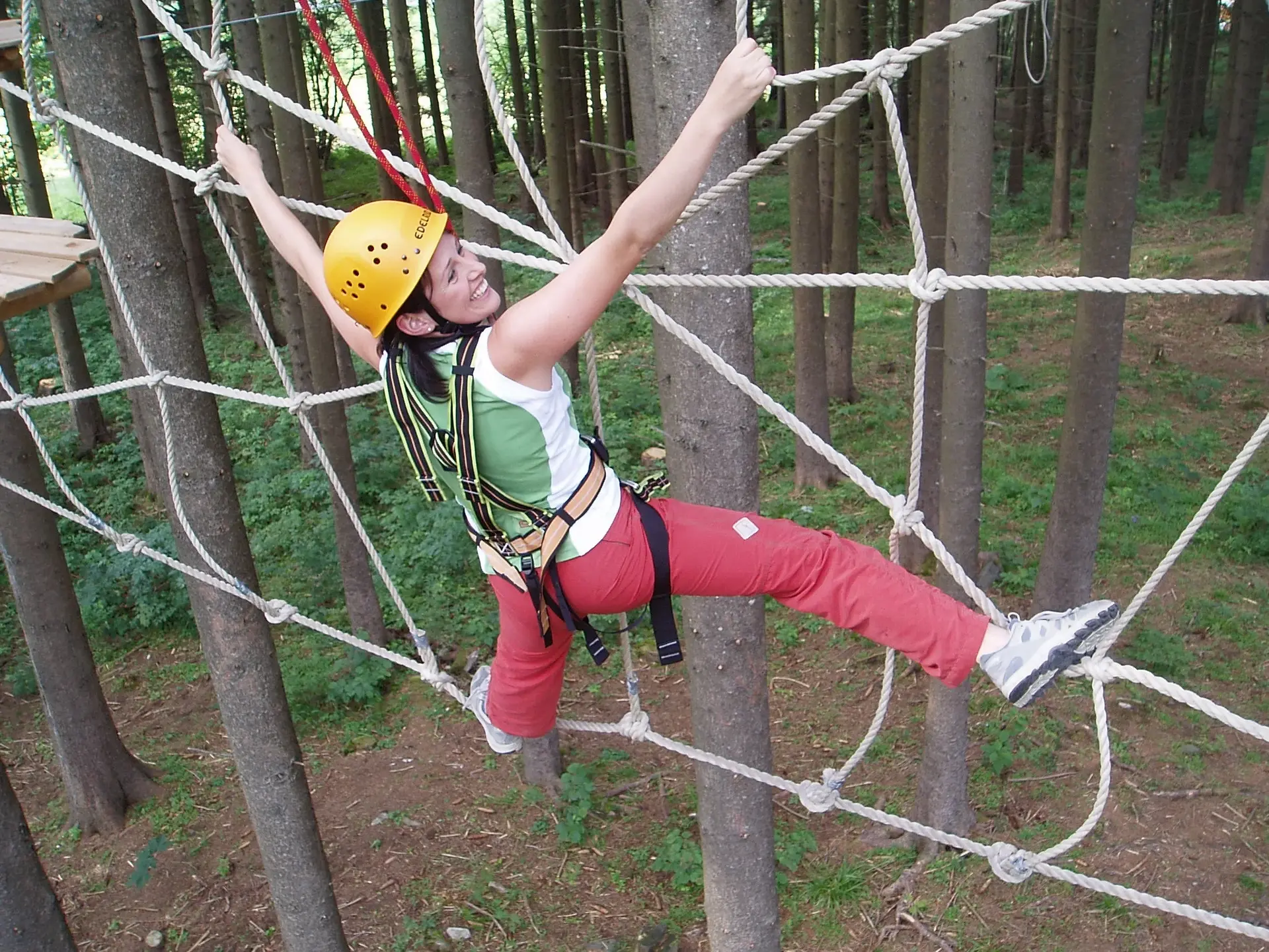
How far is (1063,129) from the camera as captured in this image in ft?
29.5

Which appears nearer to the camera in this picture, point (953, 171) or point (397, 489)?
point (953, 171)

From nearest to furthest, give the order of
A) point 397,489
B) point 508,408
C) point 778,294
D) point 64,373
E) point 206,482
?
1. point 508,408
2. point 206,482
3. point 397,489
4. point 64,373
5. point 778,294

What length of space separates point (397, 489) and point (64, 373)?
232 cm

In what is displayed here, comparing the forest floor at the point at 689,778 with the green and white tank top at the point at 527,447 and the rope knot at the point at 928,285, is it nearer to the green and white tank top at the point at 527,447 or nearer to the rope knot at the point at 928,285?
the green and white tank top at the point at 527,447

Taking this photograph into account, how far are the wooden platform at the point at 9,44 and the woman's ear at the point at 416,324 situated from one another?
1.55 m

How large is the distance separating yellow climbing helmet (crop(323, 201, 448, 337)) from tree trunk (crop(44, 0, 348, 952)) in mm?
910

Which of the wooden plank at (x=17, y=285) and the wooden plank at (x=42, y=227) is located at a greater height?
the wooden plank at (x=42, y=227)

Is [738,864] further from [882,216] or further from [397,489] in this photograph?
[882,216]

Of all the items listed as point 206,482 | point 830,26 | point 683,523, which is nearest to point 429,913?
point 206,482

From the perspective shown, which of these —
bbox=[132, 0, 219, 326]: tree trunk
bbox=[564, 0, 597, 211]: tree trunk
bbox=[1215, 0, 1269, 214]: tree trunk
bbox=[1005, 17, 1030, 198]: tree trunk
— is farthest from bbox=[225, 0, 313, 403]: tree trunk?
bbox=[1005, 17, 1030, 198]: tree trunk

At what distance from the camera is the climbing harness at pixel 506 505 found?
146 centimetres

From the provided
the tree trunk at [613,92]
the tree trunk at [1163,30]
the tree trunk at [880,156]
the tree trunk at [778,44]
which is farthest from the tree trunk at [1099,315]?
the tree trunk at [1163,30]

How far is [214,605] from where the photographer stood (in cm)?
231

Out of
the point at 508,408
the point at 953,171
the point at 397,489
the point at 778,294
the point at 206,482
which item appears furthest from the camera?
the point at 778,294
